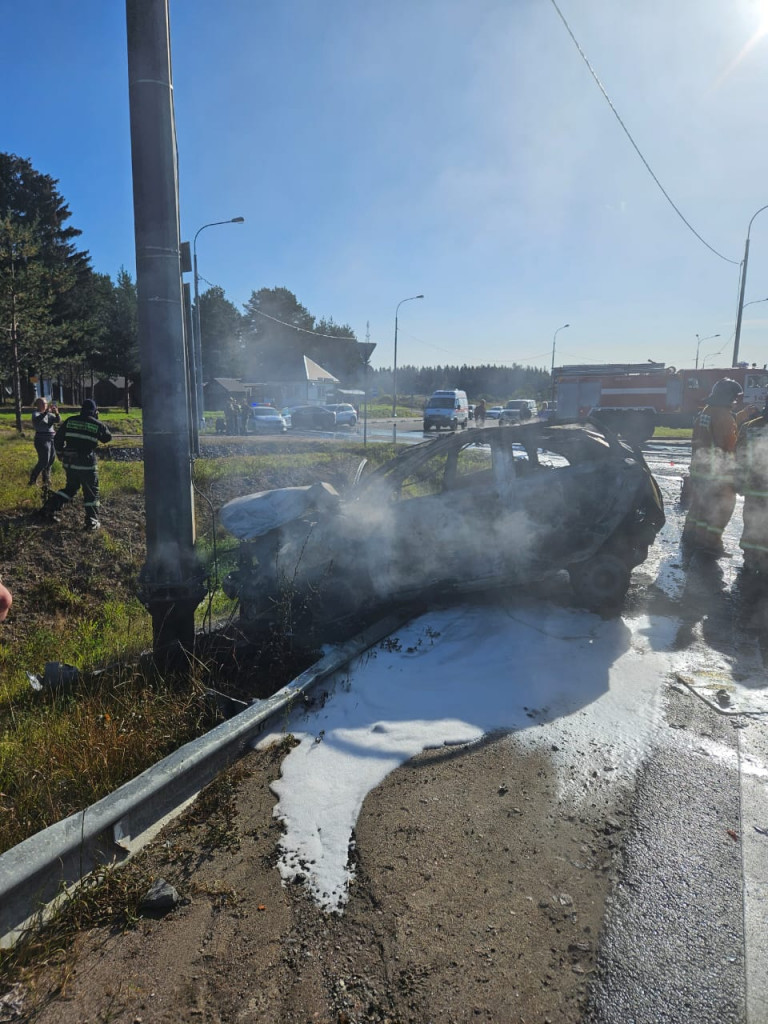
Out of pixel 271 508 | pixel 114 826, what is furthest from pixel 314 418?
pixel 114 826

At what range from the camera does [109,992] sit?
2018mm

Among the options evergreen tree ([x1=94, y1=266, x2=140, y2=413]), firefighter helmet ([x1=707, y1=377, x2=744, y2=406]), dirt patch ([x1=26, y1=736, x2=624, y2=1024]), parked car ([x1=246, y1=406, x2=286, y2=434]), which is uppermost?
evergreen tree ([x1=94, y1=266, x2=140, y2=413])

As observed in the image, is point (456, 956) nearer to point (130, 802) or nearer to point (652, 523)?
point (130, 802)

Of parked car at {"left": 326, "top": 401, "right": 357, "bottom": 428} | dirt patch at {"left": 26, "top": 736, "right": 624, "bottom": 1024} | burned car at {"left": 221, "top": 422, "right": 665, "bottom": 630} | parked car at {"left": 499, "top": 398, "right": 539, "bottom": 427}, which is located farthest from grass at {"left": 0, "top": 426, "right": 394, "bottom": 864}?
parked car at {"left": 499, "top": 398, "right": 539, "bottom": 427}

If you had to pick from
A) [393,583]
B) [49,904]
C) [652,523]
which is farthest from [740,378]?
[49,904]

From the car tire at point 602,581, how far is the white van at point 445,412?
26.8 metres

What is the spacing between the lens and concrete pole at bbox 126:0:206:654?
3520mm

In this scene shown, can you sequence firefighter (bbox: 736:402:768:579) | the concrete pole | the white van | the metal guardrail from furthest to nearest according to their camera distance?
1. the white van
2. firefighter (bbox: 736:402:768:579)
3. the concrete pole
4. the metal guardrail

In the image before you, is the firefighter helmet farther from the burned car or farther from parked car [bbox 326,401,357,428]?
parked car [bbox 326,401,357,428]

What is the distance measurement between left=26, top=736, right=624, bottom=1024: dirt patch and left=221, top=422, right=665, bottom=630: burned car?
2.15m

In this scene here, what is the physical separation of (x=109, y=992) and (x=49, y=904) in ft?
1.59

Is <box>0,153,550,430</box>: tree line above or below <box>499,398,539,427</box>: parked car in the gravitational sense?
above

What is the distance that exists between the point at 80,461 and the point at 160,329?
5.31m

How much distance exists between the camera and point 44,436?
9.43 metres
